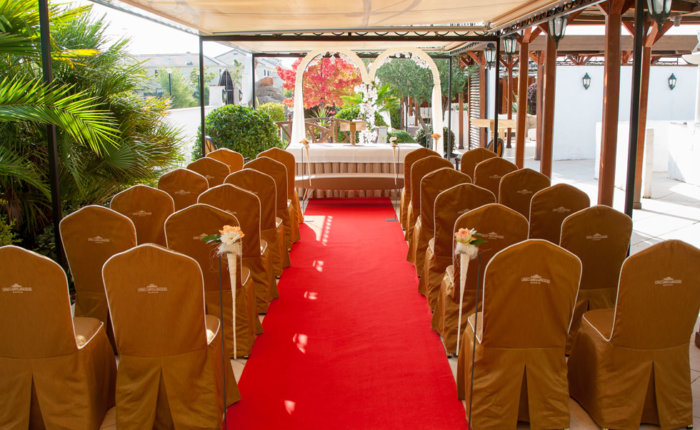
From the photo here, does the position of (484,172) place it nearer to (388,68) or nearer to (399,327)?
(399,327)

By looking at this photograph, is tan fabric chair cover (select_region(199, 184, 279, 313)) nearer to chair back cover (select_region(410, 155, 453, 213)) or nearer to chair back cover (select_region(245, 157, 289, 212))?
chair back cover (select_region(245, 157, 289, 212))

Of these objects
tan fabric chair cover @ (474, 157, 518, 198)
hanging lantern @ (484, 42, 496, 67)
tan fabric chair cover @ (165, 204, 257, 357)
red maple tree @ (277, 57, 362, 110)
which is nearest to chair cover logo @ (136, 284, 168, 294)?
tan fabric chair cover @ (165, 204, 257, 357)

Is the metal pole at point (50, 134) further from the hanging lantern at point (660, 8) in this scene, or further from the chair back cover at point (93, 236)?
the hanging lantern at point (660, 8)

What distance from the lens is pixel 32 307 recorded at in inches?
126

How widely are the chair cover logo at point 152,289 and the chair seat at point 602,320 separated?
94.7 inches

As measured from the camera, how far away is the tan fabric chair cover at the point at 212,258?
4.23 meters

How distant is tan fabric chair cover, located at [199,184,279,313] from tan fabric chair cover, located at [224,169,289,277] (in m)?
0.50

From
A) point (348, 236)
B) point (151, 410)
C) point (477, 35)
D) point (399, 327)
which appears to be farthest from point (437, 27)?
→ point (151, 410)

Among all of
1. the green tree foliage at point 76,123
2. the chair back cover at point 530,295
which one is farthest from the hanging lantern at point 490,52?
the chair back cover at point 530,295

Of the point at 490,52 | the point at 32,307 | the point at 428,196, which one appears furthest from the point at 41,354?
the point at 490,52

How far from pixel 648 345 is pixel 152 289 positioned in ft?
8.73

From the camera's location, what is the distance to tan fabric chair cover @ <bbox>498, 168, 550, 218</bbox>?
5.82 metres

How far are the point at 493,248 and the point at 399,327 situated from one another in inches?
49.3

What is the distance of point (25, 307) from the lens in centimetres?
319
